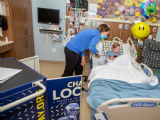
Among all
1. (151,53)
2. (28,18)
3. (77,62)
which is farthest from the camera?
(28,18)

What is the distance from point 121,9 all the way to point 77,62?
218cm

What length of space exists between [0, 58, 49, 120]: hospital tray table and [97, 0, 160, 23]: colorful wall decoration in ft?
9.59

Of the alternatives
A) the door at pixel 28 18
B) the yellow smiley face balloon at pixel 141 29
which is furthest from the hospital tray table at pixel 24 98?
the yellow smiley face balloon at pixel 141 29

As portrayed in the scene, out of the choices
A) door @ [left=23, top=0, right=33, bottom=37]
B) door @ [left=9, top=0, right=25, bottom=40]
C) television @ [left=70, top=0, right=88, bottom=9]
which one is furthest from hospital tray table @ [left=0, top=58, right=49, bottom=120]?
television @ [left=70, top=0, right=88, bottom=9]

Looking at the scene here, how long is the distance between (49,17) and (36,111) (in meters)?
2.85

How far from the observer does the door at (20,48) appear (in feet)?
8.69

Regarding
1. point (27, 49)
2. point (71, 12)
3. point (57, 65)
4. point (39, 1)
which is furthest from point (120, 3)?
point (27, 49)

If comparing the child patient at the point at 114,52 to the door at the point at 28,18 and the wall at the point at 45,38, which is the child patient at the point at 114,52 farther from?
the door at the point at 28,18

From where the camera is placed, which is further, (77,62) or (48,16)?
(48,16)

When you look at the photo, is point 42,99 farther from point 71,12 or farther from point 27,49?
point 71,12

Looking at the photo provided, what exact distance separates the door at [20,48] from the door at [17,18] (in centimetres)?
11

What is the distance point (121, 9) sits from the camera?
10.7 ft

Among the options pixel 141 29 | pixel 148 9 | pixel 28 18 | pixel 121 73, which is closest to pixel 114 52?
pixel 141 29

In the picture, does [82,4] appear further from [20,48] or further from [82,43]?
[20,48]
